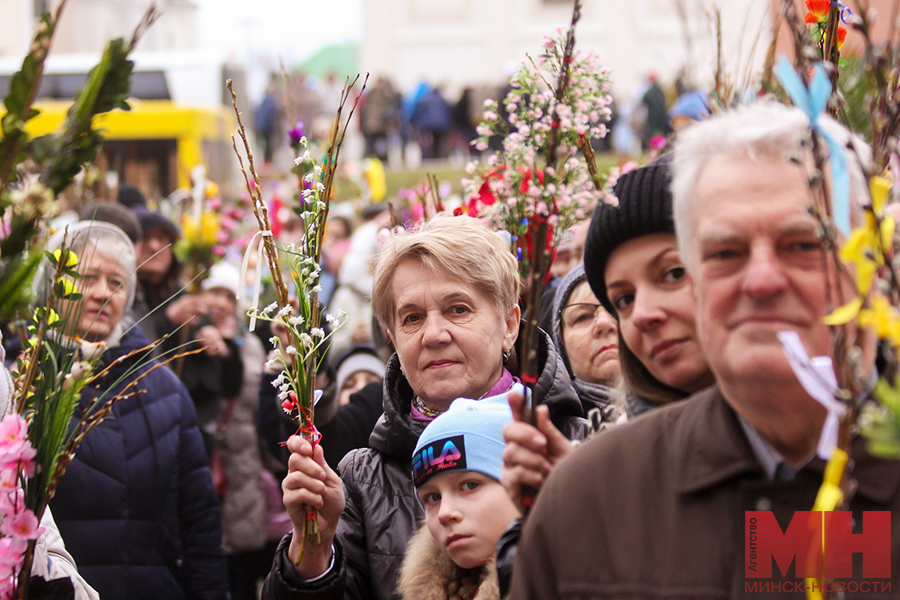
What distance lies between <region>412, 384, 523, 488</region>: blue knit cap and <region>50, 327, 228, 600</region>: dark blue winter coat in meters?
1.37

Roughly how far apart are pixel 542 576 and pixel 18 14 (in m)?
32.6

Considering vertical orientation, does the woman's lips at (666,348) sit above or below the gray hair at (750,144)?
below

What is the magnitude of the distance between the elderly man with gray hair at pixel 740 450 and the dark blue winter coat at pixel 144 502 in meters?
2.10

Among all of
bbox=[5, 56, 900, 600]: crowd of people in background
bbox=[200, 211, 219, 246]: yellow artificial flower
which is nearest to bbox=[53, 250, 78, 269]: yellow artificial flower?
bbox=[5, 56, 900, 600]: crowd of people in background

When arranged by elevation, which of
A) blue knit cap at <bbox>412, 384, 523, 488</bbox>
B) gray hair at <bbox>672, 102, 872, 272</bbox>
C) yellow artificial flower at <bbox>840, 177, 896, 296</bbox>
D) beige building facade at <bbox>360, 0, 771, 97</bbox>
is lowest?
blue knit cap at <bbox>412, 384, 523, 488</bbox>

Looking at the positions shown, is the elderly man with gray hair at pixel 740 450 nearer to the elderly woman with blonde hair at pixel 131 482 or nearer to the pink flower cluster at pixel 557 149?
the pink flower cluster at pixel 557 149

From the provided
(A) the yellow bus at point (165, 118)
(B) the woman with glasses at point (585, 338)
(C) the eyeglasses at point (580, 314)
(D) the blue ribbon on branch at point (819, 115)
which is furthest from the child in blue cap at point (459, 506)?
(A) the yellow bus at point (165, 118)

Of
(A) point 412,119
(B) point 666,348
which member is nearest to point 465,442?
(B) point 666,348

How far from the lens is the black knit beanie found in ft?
6.17

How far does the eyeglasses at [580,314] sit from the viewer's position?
284 centimetres

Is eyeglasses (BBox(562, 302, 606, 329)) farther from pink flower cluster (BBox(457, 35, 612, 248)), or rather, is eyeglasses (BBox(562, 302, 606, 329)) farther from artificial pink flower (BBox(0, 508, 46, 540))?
artificial pink flower (BBox(0, 508, 46, 540))

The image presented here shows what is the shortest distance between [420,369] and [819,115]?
1335mm

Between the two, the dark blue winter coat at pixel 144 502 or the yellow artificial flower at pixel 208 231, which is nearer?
the dark blue winter coat at pixel 144 502

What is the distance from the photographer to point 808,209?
125 centimetres
